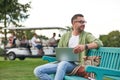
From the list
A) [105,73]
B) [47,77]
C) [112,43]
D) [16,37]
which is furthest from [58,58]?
[112,43]

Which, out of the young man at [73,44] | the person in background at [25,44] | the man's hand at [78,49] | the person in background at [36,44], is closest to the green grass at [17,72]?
the young man at [73,44]

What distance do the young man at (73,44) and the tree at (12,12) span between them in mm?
22318

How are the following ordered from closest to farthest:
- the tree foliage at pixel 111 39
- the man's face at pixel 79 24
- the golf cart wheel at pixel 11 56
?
1. the man's face at pixel 79 24
2. the golf cart wheel at pixel 11 56
3. the tree foliage at pixel 111 39

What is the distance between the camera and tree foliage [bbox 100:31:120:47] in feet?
248

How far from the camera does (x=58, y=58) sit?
26.5 feet

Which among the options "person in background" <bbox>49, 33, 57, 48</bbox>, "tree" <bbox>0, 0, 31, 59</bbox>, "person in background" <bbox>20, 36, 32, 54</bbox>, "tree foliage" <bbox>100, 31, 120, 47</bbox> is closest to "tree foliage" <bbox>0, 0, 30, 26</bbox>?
"tree" <bbox>0, 0, 31, 59</bbox>

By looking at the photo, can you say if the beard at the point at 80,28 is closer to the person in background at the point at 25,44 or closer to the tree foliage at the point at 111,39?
the person in background at the point at 25,44

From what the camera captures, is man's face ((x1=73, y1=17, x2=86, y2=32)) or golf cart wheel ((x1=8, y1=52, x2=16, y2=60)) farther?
golf cart wheel ((x1=8, y1=52, x2=16, y2=60))

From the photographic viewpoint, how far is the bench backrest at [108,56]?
7730 millimetres

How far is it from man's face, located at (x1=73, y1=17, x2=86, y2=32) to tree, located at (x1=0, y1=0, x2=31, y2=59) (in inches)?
882

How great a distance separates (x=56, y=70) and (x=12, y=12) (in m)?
25.2

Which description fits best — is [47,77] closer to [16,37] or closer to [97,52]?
[97,52]

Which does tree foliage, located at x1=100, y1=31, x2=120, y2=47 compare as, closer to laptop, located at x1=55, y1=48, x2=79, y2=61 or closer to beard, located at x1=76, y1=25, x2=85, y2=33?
beard, located at x1=76, y1=25, x2=85, y2=33

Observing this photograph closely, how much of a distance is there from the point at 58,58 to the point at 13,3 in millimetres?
24369
